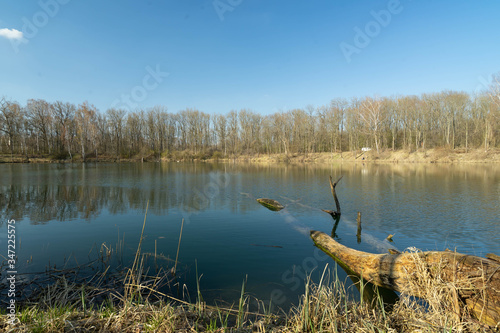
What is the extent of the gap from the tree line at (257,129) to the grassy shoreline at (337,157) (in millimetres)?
1518

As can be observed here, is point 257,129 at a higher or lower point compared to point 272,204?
higher

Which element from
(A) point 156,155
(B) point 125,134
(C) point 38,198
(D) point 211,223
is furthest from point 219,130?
(D) point 211,223

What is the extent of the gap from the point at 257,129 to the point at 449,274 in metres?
86.1

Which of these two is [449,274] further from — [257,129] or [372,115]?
[257,129]

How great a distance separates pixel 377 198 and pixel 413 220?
5699mm

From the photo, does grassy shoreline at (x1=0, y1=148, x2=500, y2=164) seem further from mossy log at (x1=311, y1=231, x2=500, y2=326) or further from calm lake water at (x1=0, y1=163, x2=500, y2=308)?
mossy log at (x1=311, y1=231, x2=500, y2=326)

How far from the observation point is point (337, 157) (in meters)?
70.7

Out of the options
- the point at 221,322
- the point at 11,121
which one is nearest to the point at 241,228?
the point at 221,322

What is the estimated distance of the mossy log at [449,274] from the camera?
4.15m

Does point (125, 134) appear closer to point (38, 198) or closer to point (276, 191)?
point (38, 198)

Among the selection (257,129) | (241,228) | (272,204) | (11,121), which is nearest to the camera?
(241,228)

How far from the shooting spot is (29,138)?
69.9 metres

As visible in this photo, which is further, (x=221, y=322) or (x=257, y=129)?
(x=257, y=129)

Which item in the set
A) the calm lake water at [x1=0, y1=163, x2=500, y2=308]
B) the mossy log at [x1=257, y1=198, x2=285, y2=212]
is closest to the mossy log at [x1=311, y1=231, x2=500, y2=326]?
the calm lake water at [x1=0, y1=163, x2=500, y2=308]
